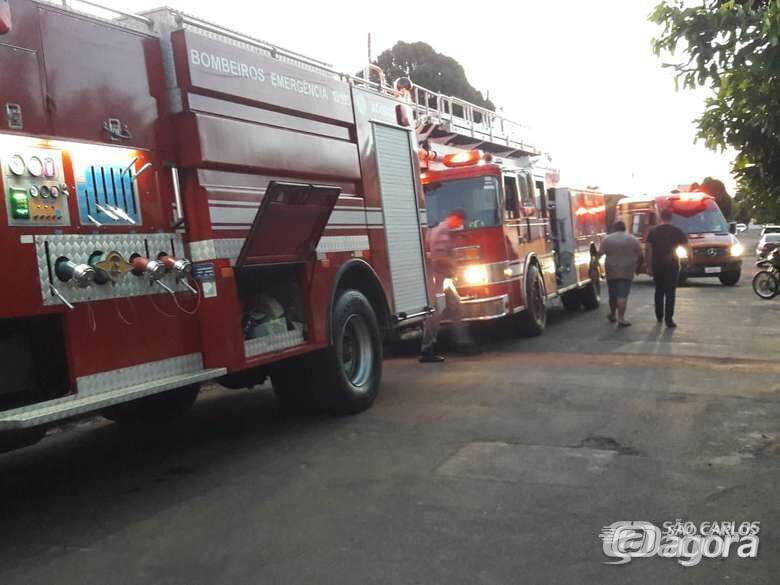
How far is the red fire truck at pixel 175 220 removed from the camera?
4699mm

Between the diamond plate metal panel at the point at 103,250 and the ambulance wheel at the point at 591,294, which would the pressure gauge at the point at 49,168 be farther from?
→ the ambulance wheel at the point at 591,294

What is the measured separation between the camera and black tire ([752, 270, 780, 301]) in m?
17.5

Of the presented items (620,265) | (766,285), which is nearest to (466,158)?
(620,265)

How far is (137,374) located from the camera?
527 cm

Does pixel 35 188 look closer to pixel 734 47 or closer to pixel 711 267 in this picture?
pixel 734 47

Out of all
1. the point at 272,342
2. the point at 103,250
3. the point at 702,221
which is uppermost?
the point at 103,250

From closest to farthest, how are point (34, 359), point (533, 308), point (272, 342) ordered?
point (34, 359) < point (272, 342) < point (533, 308)

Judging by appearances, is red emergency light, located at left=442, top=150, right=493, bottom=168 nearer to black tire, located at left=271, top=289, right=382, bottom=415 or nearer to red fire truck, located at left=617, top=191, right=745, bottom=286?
black tire, located at left=271, top=289, right=382, bottom=415

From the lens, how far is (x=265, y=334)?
6.46 m

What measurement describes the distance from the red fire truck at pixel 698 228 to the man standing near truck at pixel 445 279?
401 inches

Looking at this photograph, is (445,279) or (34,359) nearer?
(34,359)

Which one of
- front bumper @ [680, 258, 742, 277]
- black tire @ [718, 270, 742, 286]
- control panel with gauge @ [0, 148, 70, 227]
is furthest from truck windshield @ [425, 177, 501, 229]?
black tire @ [718, 270, 742, 286]

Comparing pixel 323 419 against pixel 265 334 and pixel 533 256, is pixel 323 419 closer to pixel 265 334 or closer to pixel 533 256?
pixel 265 334

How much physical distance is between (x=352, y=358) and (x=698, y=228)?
56.7 feet
